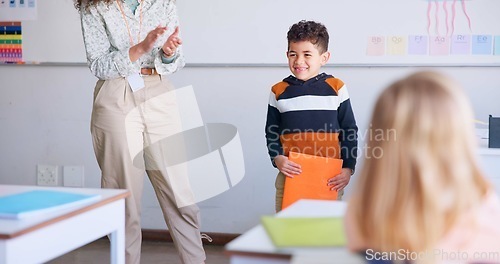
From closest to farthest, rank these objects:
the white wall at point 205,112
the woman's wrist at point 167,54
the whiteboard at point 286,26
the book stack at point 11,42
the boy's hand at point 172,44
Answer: the boy's hand at point 172,44, the woman's wrist at point 167,54, the whiteboard at point 286,26, the white wall at point 205,112, the book stack at point 11,42

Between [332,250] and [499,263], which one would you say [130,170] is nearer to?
[332,250]

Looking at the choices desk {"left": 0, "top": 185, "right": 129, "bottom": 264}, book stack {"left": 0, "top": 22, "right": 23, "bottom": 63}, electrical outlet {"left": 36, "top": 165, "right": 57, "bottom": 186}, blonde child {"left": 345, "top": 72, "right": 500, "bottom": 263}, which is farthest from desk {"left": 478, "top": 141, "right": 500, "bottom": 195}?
book stack {"left": 0, "top": 22, "right": 23, "bottom": 63}

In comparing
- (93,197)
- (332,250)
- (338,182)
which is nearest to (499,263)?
(332,250)

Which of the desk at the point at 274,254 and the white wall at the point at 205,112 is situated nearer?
the desk at the point at 274,254

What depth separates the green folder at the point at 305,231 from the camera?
134 cm

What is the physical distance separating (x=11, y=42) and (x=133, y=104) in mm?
1579

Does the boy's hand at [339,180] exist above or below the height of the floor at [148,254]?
above

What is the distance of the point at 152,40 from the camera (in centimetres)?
245

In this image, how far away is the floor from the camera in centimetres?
345

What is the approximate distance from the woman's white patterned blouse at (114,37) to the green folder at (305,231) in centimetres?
131

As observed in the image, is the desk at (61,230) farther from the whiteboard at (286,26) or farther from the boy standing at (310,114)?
the whiteboard at (286,26)

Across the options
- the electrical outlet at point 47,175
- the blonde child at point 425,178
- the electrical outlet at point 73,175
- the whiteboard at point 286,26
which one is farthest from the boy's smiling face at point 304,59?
the electrical outlet at point 47,175

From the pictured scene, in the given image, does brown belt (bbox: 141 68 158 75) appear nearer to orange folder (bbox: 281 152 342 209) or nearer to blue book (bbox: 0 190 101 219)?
orange folder (bbox: 281 152 342 209)

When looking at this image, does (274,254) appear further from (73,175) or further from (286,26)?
(73,175)
